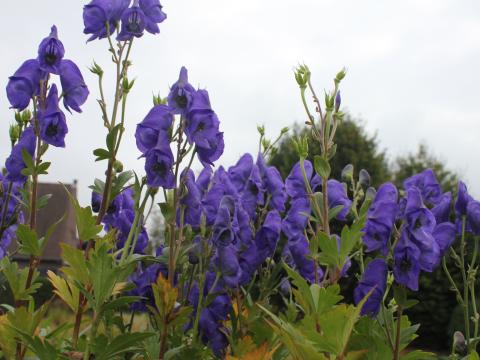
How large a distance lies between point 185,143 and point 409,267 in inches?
28.9

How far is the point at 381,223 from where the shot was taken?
1813mm

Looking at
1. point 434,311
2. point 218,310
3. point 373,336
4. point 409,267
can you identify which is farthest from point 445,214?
point 434,311

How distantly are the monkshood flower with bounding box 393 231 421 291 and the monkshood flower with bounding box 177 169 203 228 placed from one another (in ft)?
2.11

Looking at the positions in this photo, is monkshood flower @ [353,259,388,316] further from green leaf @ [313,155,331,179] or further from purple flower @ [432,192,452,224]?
purple flower @ [432,192,452,224]

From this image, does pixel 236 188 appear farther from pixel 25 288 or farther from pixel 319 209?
pixel 25 288

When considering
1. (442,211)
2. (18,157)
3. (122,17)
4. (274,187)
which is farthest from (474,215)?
(18,157)

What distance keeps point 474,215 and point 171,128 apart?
3.63ft

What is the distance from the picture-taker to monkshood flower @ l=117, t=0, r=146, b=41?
2.02 meters

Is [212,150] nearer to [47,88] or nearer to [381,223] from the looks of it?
[381,223]

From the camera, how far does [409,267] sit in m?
1.76

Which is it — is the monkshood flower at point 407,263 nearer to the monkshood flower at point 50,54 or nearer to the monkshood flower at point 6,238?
the monkshood flower at point 50,54

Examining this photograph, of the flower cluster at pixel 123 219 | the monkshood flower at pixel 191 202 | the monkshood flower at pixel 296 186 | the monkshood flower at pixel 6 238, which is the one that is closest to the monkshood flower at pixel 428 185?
the monkshood flower at pixel 296 186

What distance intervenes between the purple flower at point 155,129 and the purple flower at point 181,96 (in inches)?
0.9

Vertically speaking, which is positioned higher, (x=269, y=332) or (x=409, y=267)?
(x=409, y=267)
